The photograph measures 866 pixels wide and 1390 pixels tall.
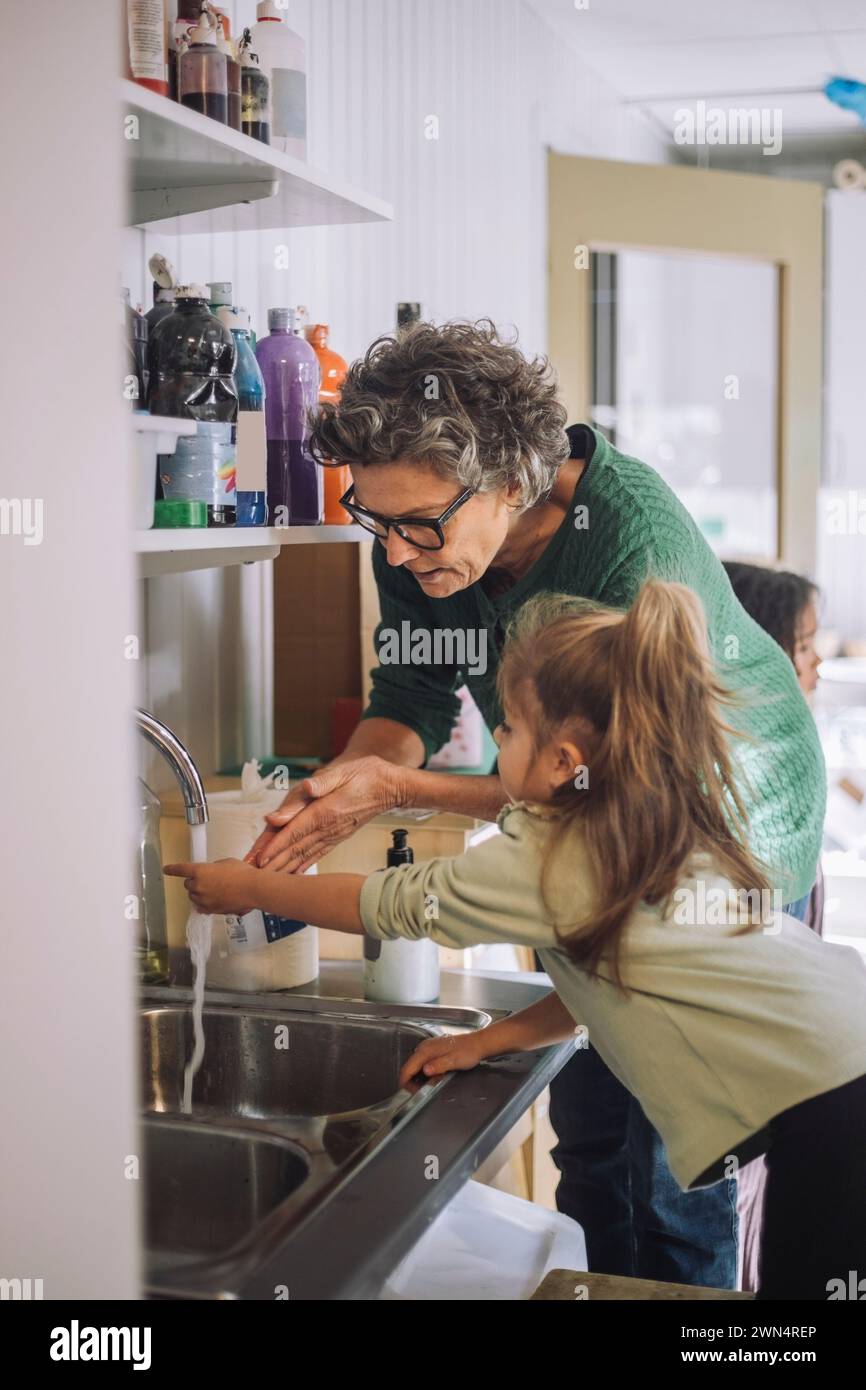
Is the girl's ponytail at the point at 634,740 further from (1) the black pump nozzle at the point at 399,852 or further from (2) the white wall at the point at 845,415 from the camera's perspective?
(2) the white wall at the point at 845,415

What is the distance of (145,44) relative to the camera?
1252mm

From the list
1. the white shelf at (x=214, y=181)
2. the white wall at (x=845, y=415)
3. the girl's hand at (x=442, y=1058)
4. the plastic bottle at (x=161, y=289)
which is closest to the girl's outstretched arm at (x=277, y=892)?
the girl's hand at (x=442, y=1058)

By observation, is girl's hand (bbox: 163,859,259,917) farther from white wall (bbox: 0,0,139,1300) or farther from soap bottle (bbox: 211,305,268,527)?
white wall (bbox: 0,0,139,1300)

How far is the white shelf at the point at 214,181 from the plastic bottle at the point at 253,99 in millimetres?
28

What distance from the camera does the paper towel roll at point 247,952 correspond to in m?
1.53

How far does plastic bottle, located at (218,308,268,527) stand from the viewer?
1.44m

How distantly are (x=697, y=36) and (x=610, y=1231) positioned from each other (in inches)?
110

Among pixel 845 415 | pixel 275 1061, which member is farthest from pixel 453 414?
pixel 845 415

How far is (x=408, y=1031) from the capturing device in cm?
141

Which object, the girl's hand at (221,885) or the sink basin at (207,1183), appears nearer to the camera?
the sink basin at (207,1183)

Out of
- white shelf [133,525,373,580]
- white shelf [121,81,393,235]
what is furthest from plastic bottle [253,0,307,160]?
white shelf [133,525,373,580]

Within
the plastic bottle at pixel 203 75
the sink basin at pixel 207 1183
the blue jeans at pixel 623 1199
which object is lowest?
the blue jeans at pixel 623 1199

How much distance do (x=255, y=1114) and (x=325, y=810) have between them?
328mm

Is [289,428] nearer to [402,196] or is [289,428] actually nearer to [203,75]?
[203,75]
